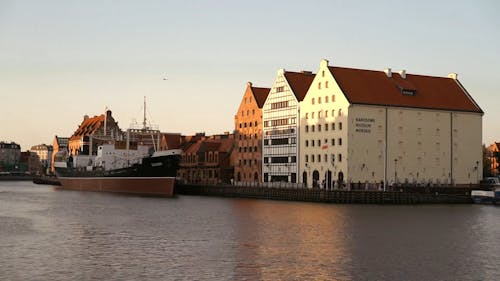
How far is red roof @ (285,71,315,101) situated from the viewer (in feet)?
379

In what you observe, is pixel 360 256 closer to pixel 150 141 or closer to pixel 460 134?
pixel 460 134

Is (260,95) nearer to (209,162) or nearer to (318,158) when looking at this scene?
(209,162)

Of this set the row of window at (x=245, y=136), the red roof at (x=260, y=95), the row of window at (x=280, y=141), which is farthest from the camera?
the red roof at (x=260, y=95)

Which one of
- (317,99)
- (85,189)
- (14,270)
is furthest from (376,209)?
(85,189)

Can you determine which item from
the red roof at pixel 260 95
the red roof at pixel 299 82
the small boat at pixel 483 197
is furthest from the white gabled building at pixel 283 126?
the small boat at pixel 483 197

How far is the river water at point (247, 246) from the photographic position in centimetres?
3388

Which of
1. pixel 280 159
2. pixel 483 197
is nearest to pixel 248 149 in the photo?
pixel 280 159

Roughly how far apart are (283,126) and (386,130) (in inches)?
769

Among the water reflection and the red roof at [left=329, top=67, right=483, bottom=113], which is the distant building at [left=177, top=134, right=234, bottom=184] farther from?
the water reflection

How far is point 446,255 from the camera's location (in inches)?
1606

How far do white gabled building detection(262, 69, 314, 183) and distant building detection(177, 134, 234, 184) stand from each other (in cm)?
1359

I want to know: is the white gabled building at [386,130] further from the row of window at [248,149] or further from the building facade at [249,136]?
the row of window at [248,149]

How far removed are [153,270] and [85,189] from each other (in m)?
108

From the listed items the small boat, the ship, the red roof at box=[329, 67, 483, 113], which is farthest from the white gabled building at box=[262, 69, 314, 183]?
the small boat
